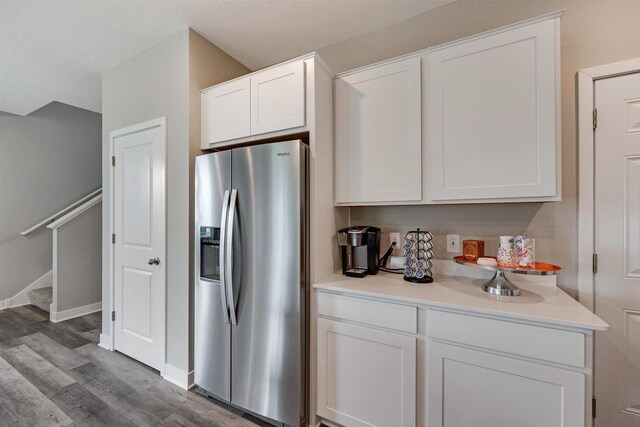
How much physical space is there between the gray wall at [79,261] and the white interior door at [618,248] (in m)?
5.03

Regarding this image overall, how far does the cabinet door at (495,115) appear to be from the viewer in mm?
1400

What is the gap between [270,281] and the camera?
169 cm

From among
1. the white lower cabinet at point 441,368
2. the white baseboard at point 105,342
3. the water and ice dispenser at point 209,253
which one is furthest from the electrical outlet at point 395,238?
the white baseboard at point 105,342

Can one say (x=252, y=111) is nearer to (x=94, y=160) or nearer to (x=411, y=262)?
(x=411, y=262)

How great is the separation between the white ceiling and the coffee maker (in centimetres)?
159

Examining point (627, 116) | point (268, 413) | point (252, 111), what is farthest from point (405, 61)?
point (268, 413)

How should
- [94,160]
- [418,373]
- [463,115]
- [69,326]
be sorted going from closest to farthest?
[418,373]
[463,115]
[69,326]
[94,160]

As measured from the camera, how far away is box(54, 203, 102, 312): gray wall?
3426 millimetres

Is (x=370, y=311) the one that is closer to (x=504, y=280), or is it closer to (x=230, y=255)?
(x=504, y=280)

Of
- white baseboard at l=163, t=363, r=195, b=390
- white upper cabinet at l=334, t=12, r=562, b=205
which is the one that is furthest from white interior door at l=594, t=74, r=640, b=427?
white baseboard at l=163, t=363, r=195, b=390

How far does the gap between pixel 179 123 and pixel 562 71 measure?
8.48 ft

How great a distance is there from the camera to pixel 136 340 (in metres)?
2.46

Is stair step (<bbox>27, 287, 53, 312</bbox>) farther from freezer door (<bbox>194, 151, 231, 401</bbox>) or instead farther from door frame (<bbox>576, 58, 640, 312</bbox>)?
door frame (<bbox>576, 58, 640, 312</bbox>)

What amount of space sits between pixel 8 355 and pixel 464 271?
3.97 metres
